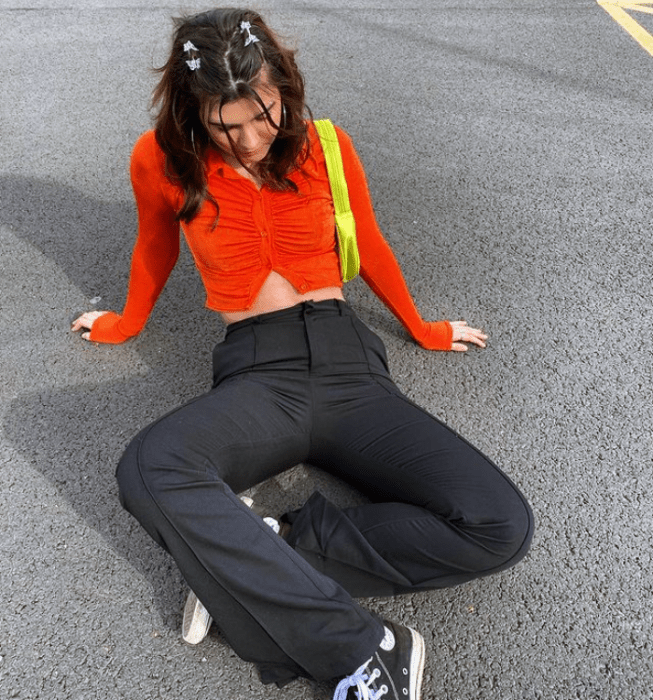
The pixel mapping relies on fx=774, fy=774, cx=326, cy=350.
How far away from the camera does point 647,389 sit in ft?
9.62

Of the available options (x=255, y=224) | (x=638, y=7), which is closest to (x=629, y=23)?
(x=638, y=7)

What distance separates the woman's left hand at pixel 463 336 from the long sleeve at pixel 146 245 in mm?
1113

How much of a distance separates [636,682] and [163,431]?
1458mm

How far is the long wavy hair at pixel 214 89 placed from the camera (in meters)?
2.10

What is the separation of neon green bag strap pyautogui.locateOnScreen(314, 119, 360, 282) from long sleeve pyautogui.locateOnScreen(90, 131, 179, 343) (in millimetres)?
514

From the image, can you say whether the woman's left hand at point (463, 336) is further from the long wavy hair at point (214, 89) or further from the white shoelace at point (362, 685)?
the white shoelace at point (362, 685)

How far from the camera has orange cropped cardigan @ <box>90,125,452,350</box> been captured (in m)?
2.42

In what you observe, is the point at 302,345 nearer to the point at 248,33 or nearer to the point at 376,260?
the point at 376,260

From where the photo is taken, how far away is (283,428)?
7.61 feet

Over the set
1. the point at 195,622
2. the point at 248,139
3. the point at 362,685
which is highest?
the point at 248,139

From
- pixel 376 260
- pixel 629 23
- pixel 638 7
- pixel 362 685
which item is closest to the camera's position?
pixel 362 685

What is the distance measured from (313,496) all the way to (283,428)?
22cm

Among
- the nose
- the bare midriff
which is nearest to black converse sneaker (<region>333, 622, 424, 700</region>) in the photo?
the bare midriff

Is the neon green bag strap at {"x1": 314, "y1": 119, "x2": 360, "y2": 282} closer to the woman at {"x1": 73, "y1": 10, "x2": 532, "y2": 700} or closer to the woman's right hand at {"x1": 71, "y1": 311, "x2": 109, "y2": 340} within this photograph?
the woman at {"x1": 73, "y1": 10, "x2": 532, "y2": 700}
